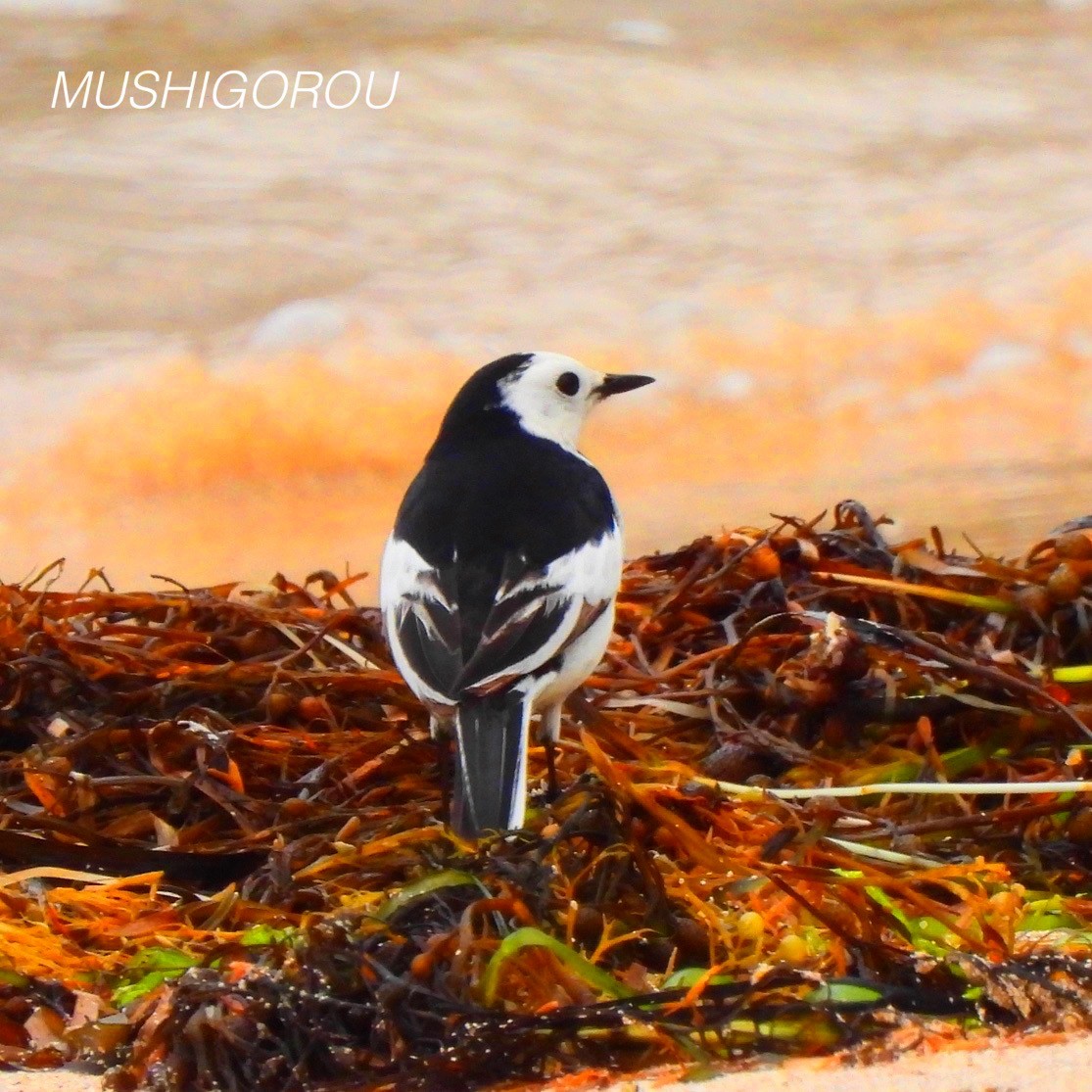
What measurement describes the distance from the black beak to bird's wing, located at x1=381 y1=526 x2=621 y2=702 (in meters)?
0.72

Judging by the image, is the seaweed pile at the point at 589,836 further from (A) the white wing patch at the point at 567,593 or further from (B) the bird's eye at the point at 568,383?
(B) the bird's eye at the point at 568,383

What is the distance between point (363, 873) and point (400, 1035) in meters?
0.49

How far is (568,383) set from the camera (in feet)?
10.7

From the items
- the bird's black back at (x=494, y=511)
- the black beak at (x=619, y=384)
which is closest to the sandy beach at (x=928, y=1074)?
the bird's black back at (x=494, y=511)

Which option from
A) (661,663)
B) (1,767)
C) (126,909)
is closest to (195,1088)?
(126,909)

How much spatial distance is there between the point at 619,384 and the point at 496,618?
101 centimetres

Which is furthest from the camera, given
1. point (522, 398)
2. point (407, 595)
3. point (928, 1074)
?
point (522, 398)

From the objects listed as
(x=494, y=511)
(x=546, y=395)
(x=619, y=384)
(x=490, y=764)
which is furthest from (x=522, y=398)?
(x=490, y=764)

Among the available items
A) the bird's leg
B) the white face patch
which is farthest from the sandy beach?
the white face patch

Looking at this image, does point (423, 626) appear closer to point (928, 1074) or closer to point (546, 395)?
point (546, 395)

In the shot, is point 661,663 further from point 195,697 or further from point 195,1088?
point 195,1088

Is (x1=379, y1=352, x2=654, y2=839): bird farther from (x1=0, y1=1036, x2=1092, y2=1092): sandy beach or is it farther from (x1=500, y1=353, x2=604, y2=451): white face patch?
(x1=0, y1=1036, x2=1092, y2=1092): sandy beach

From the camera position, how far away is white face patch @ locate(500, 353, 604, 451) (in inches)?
127

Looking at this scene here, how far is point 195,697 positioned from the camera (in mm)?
Result: 3121
